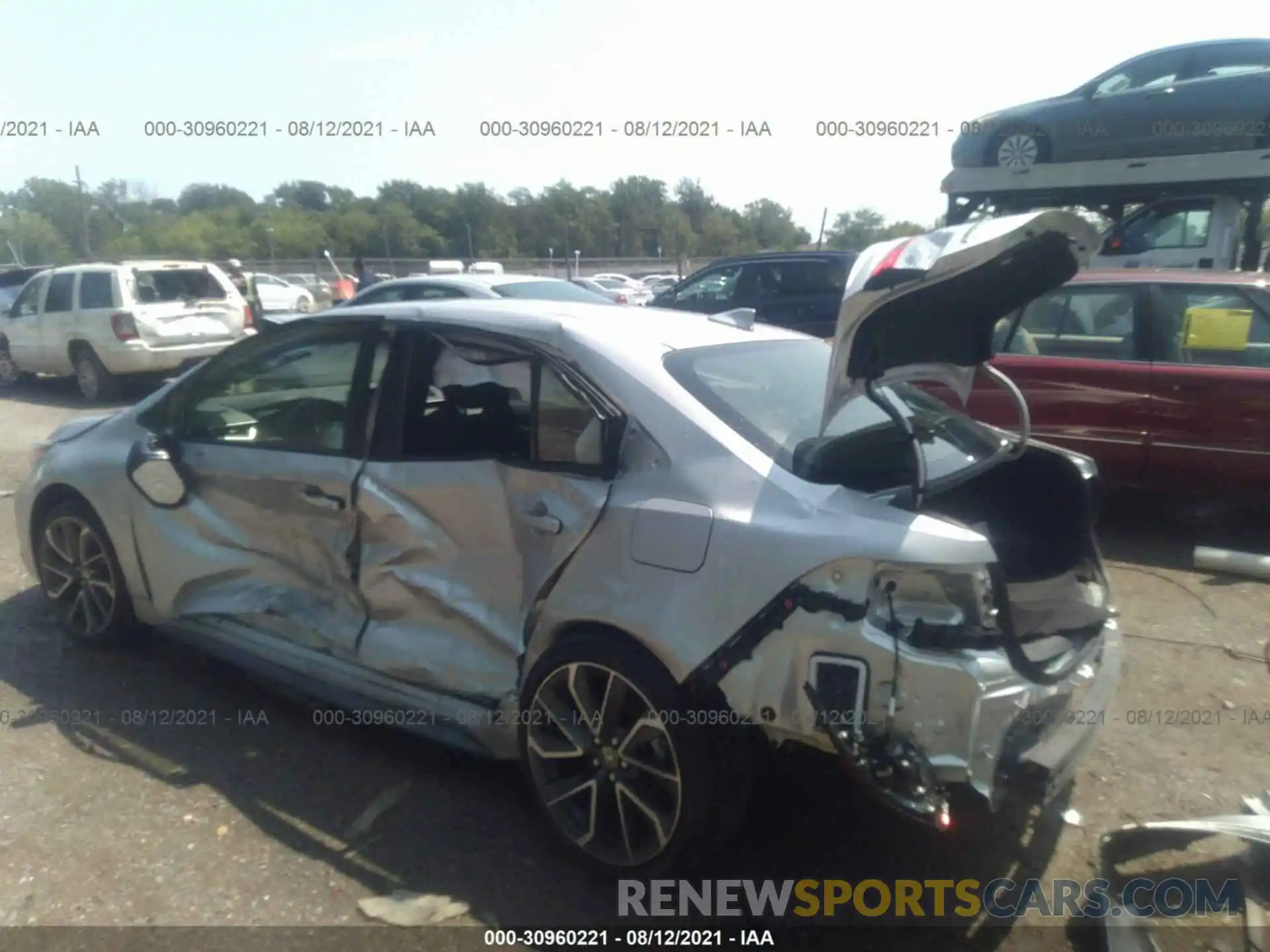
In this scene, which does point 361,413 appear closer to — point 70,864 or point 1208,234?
point 70,864

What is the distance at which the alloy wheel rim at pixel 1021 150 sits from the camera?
35.5 feet

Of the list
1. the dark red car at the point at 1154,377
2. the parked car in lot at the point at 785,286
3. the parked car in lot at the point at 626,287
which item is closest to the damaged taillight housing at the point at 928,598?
the dark red car at the point at 1154,377

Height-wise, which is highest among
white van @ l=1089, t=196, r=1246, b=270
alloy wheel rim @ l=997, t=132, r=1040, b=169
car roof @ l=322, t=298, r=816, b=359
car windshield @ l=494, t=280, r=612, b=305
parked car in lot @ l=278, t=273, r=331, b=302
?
alloy wheel rim @ l=997, t=132, r=1040, b=169

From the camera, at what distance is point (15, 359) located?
14.6 m

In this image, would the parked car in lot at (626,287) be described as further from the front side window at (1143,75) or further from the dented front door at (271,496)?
the dented front door at (271,496)

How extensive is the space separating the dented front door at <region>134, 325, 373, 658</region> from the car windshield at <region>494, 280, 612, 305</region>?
5.97 meters

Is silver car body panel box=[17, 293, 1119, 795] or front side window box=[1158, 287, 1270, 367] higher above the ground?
front side window box=[1158, 287, 1270, 367]

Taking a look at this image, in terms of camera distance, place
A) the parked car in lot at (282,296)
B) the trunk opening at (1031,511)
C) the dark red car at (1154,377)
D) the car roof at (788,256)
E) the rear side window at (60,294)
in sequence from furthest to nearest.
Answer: the parked car in lot at (282,296) < the rear side window at (60,294) < the car roof at (788,256) < the dark red car at (1154,377) < the trunk opening at (1031,511)

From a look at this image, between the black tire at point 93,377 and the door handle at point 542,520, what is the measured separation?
11764mm

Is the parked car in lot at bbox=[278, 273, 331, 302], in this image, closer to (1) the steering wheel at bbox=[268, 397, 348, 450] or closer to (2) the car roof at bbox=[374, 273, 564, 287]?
(2) the car roof at bbox=[374, 273, 564, 287]

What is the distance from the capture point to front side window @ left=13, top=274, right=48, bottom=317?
45.7 feet

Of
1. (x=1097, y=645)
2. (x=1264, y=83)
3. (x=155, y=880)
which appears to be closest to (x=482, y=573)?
(x=155, y=880)

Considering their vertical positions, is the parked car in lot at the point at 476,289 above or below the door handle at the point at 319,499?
above

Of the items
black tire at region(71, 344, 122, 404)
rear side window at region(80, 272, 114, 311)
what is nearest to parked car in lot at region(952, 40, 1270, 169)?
rear side window at region(80, 272, 114, 311)
